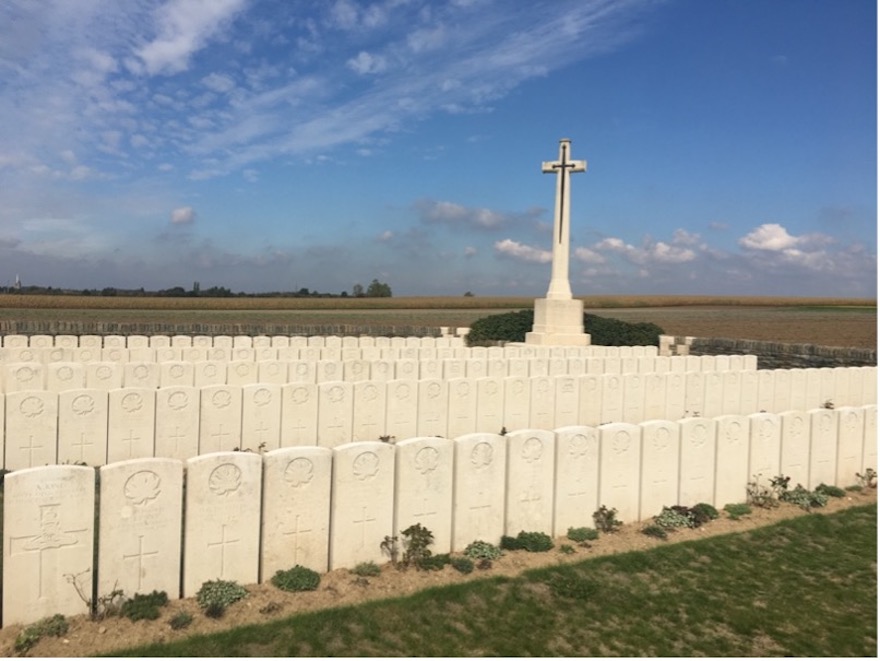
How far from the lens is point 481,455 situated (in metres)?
5.96

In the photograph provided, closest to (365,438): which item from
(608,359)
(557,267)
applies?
(608,359)

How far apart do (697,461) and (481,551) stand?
2.94m

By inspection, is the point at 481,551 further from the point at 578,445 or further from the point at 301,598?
the point at 301,598

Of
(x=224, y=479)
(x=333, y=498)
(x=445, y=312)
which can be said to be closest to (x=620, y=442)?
(x=333, y=498)

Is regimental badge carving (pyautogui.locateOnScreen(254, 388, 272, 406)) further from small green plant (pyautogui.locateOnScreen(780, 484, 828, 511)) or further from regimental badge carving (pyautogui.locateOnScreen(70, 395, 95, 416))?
small green plant (pyautogui.locateOnScreen(780, 484, 828, 511))

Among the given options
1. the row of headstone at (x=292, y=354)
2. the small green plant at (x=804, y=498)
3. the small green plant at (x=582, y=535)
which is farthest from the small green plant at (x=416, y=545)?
the row of headstone at (x=292, y=354)

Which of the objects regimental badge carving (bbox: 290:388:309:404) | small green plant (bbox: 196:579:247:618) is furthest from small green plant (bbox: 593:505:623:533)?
regimental badge carving (bbox: 290:388:309:404)

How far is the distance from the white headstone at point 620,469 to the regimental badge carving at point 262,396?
4797 millimetres

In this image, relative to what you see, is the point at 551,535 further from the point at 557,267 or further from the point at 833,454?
the point at 557,267

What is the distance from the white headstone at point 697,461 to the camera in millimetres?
7027

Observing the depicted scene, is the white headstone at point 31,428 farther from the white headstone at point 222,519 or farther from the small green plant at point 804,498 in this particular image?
the small green plant at point 804,498

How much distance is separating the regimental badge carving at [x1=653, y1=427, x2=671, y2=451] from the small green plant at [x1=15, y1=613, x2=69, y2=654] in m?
5.64

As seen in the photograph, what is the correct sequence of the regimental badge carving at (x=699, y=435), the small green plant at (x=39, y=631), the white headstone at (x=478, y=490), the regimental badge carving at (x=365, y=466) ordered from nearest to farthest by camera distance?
1. the small green plant at (x=39, y=631)
2. the regimental badge carving at (x=365, y=466)
3. the white headstone at (x=478, y=490)
4. the regimental badge carving at (x=699, y=435)

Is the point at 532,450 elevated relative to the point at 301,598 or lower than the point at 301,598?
elevated
